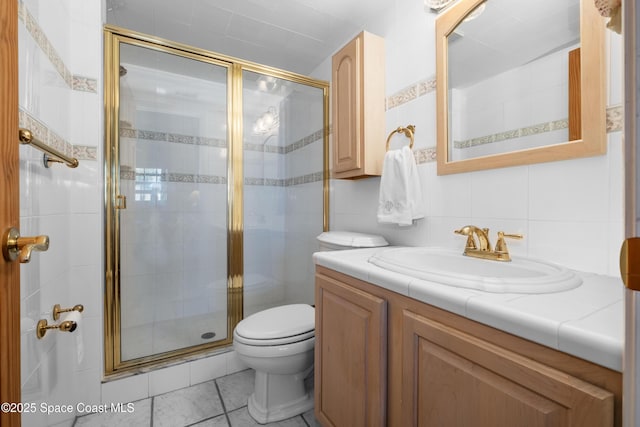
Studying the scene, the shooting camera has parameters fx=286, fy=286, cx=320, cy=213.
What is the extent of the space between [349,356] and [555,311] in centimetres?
65

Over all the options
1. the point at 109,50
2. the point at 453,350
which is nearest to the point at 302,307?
the point at 453,350

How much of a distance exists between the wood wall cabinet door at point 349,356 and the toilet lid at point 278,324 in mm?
239

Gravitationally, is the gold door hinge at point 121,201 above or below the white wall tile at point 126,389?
above

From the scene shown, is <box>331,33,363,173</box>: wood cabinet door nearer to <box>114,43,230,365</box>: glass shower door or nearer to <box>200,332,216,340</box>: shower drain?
<box>114,43,230,365</box>: glass shower door

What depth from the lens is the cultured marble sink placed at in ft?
2.21

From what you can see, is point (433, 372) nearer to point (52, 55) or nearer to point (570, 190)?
point (570, 190)

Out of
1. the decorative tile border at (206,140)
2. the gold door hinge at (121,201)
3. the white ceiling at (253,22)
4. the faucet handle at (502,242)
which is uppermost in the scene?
the white ceiling at (253,22)

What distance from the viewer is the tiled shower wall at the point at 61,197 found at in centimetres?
92

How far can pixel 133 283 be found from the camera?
1.73 meters

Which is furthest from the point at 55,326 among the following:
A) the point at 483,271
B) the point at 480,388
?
the point at 483,271

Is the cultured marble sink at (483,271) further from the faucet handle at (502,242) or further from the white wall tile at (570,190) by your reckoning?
the white wall tile at (570,190)

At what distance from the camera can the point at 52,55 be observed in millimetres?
1149

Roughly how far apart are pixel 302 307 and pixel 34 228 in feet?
4.05

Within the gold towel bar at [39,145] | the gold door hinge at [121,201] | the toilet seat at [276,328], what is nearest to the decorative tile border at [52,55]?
the gold towel bar at [39,145]
